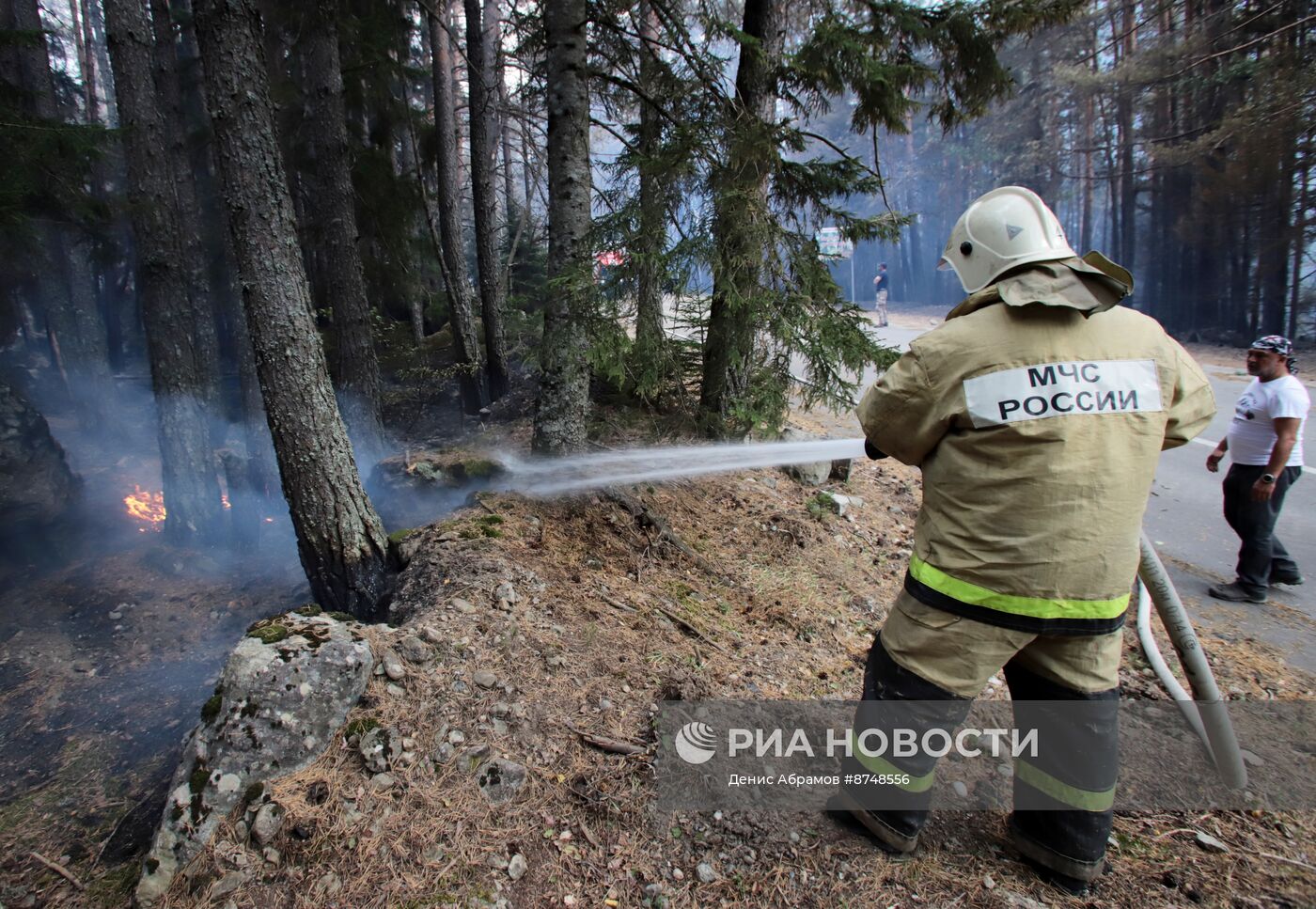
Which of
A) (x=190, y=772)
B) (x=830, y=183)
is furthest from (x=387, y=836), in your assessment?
(x=830, y=183)

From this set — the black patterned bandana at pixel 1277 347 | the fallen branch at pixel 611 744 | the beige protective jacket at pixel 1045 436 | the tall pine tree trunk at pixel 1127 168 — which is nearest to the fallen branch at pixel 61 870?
the fallen branch at pixel 611 744

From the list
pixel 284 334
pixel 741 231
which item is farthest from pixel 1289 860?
pixel 284 334

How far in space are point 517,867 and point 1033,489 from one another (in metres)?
2.28

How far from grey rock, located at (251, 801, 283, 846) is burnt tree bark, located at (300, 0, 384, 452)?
6.91m

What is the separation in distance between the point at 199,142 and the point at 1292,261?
78.9 ft

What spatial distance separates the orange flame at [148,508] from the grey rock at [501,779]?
801 cm

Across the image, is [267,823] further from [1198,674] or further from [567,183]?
[567,183]

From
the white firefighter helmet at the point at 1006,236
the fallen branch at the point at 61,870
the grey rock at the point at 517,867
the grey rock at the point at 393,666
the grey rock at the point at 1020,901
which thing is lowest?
the fallen branch at the point at 61,870

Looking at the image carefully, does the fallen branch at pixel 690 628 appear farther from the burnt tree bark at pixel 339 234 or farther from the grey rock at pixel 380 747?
the burnt tree bark at pixel 339 234

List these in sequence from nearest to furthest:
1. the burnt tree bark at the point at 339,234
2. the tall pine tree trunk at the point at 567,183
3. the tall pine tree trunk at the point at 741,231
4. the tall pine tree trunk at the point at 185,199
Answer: the tall pine tree trunk at the point at 741,231
the tall pine tree trunk at the point at 567,183
the burnt tree bark at the point at 339,234
the tall pine tree trunk at the point at 185,199

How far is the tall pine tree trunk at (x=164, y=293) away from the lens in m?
Result: 7.03

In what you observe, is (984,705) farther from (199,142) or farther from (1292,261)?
(1292,261)

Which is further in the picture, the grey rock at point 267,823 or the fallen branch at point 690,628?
the fallen branch at point 690,628

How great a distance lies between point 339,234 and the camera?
8.21 metres
